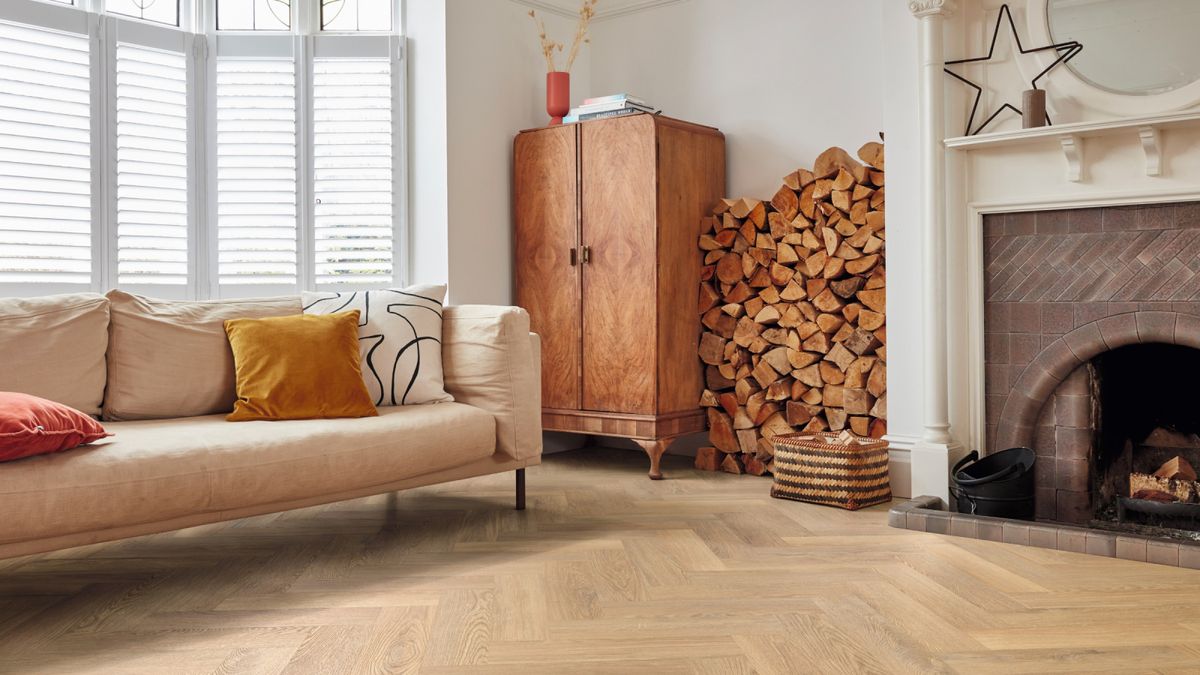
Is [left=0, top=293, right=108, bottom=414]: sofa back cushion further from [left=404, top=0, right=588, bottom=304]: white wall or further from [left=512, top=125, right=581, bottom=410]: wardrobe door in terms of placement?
[left=512, top=125, right=581, bottom=410]: wardrobe door

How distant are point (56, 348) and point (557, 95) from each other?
233cm

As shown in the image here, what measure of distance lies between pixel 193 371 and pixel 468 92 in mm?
1803

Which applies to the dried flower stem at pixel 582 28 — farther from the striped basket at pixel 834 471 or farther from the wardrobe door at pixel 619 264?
the striped basket at pixel 834 471

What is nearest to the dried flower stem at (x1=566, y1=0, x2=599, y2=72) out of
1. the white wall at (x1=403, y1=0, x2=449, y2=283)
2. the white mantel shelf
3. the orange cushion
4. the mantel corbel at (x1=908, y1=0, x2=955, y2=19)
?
the white wall at (x1=403, y1=0, x2=449, y2=283)

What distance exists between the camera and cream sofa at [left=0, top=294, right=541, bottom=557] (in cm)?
211

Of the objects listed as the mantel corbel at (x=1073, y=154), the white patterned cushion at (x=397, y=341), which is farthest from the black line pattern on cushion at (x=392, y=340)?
the mantel corbel at (x=1073, y=154)

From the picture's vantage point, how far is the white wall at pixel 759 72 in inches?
154

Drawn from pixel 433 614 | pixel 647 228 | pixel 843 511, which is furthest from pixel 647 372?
pixel 433 614

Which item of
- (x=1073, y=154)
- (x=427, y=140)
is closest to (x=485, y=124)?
(x=427, y=140)

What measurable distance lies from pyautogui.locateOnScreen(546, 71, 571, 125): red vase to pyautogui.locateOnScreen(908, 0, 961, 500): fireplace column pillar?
1562 mm

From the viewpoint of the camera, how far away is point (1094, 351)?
306cm

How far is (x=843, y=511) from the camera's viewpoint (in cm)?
325

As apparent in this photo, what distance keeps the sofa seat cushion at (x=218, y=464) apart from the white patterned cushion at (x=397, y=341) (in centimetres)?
9

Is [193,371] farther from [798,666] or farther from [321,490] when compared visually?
[798,666]
